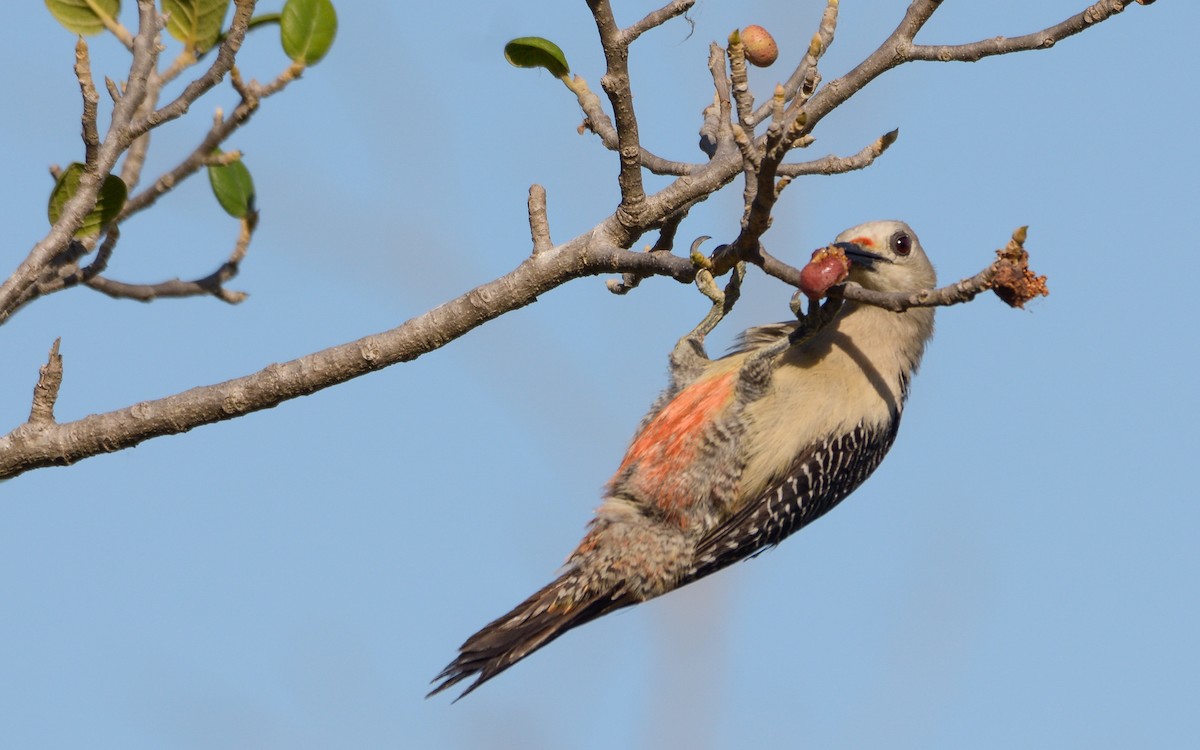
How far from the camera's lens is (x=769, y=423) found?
6414 mm

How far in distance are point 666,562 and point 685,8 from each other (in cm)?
305

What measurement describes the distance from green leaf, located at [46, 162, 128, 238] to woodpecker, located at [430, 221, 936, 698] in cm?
264

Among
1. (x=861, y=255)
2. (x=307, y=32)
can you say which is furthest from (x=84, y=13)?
(x=861, y=255)

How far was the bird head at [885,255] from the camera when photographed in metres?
6.56

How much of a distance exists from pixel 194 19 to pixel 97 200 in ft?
2.86

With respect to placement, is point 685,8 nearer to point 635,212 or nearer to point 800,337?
point 635,212

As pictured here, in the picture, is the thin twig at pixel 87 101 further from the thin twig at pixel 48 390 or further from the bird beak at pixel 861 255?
the bird beak at pixel 861 255

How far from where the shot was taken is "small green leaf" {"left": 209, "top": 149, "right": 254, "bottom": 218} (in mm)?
5883

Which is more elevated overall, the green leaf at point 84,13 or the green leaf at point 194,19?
the green leaf at point 84,13

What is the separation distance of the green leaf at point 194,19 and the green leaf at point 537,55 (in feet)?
4.27

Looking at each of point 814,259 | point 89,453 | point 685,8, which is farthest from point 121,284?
point 814,259

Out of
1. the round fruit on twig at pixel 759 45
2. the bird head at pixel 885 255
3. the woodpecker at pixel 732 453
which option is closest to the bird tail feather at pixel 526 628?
the woodpecker at pixel 732 453

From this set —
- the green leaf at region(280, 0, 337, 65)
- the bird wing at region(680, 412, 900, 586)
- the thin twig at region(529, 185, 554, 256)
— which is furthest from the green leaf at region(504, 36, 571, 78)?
the bird wing at region(680, 412, 900, 586)

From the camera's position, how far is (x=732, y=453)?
21.2 feet
